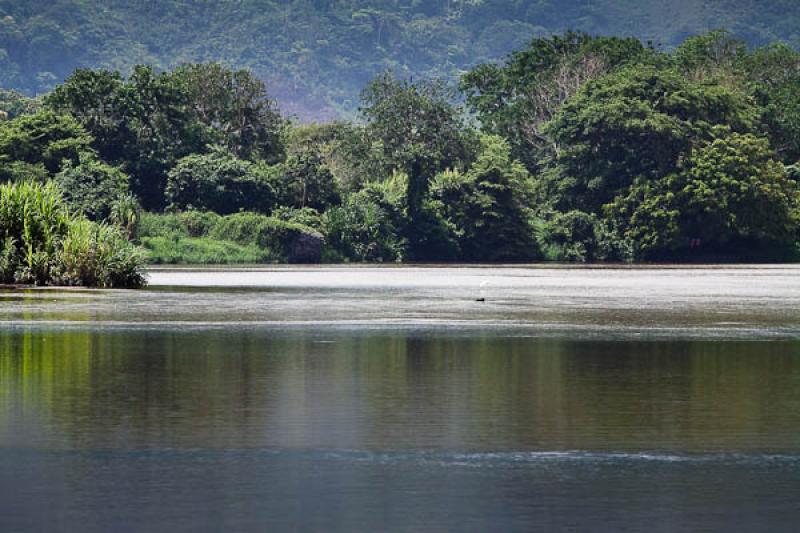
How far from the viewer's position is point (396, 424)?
1185 centimetres

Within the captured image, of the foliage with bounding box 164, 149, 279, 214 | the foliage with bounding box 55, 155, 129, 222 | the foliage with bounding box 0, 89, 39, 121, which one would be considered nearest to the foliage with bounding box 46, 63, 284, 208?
the foliage with bounding box 164, 149, 279, 214

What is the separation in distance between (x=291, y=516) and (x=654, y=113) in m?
75.2

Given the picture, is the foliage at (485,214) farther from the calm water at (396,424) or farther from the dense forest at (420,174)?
the calm water at (396,424)

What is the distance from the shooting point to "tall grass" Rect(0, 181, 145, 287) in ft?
115

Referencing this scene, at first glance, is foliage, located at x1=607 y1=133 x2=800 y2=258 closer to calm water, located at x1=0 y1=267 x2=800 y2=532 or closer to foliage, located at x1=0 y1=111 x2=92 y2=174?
foliage, located at x1=0 y1=111 x2=92 y2=174

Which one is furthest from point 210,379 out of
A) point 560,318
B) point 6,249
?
point 6,249

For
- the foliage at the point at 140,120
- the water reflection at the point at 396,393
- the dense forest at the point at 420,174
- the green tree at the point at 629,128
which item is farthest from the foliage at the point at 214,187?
the water reflection at the point at 396,393

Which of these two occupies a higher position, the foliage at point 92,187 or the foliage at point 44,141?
the foliage at point 44,141

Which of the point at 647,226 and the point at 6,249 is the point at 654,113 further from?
the point at 6,249

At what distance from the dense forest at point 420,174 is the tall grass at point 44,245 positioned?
2990 centimetres

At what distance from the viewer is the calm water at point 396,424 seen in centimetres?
843

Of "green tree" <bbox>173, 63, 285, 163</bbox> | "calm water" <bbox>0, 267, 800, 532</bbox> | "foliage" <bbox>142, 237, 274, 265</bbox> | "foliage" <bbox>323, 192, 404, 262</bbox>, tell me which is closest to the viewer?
"calm water" <bbox>0, 267, 800, 532</bbox>

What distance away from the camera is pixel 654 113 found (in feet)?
267

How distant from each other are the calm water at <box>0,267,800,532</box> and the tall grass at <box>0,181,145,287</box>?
10395mm
